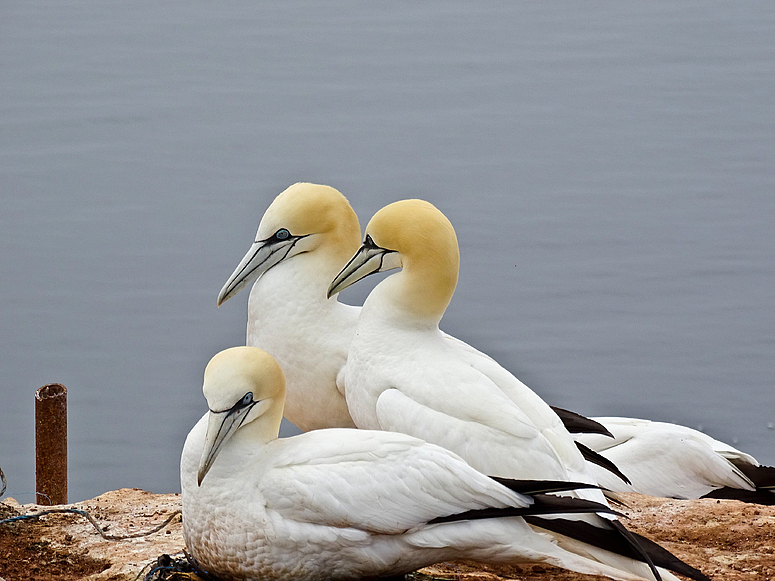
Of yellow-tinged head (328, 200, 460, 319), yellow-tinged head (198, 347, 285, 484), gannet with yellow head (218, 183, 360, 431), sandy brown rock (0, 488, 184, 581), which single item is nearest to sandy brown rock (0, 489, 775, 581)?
sandy brown rock (0, 488, 184, 581)

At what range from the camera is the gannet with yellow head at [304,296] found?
449 cm

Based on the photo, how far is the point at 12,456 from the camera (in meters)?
6.96

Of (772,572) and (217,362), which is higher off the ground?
(217,362)

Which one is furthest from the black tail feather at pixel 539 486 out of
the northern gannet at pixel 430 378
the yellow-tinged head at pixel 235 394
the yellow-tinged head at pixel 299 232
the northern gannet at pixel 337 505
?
the yellow-tinged head at pixel 299 232

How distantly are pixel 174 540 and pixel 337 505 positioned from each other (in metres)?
1.05

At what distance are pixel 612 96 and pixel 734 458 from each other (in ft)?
17.6

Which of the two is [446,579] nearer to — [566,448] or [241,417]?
[566,448]

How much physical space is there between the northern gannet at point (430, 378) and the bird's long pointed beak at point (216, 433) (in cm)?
55

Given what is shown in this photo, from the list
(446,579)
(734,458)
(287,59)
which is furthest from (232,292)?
(287,59)

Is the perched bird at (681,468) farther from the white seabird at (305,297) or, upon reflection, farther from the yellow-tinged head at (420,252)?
the yellow-tinged head at (420,252)

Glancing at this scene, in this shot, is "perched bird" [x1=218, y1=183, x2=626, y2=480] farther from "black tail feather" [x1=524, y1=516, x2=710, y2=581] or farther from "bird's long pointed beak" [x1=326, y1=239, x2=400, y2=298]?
"black tail feather" [x1=524, y1=516, x2=710, y2=581]

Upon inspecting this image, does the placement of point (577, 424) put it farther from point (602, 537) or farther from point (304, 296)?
point (304, 296)

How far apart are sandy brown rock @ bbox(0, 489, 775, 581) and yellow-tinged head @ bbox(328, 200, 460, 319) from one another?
0.91 metres

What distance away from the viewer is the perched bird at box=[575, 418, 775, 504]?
17.5ft
